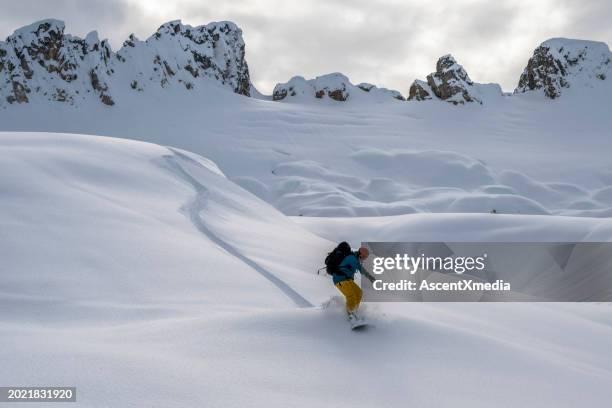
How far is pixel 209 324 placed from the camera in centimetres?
611

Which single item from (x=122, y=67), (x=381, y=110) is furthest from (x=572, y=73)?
(x=122, y=67)

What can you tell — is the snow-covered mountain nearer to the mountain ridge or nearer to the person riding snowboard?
the mountain ridge

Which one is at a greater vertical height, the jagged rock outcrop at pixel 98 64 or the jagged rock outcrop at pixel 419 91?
the jagged rock outcrop at pixel 419 91

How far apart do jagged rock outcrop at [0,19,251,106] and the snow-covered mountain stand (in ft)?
100

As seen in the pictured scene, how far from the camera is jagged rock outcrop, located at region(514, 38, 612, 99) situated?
8700 cm

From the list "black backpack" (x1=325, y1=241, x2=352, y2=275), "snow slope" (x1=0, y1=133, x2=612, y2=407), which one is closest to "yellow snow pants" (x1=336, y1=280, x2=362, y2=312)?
"black backpack" (x1=325, y1=241, x2=352, y2=275)

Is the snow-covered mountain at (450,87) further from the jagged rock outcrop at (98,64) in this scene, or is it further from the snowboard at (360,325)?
the snowboard at (360,325)

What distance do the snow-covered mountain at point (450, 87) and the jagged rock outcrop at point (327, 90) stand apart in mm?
7929

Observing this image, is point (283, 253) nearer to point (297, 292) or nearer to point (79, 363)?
point (297, 292)

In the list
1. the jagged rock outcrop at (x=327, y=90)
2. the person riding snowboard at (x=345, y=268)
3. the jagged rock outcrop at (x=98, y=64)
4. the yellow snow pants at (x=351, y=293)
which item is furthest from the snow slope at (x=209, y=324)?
the jagged rock outcrop at (x=327, y=90)

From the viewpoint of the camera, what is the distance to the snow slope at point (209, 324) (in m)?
4.66

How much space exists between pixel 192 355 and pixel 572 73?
3889 inches

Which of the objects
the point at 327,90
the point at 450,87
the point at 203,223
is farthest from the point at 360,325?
the point at 327,90

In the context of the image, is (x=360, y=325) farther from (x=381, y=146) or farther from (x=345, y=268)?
(x=381, y=146)
